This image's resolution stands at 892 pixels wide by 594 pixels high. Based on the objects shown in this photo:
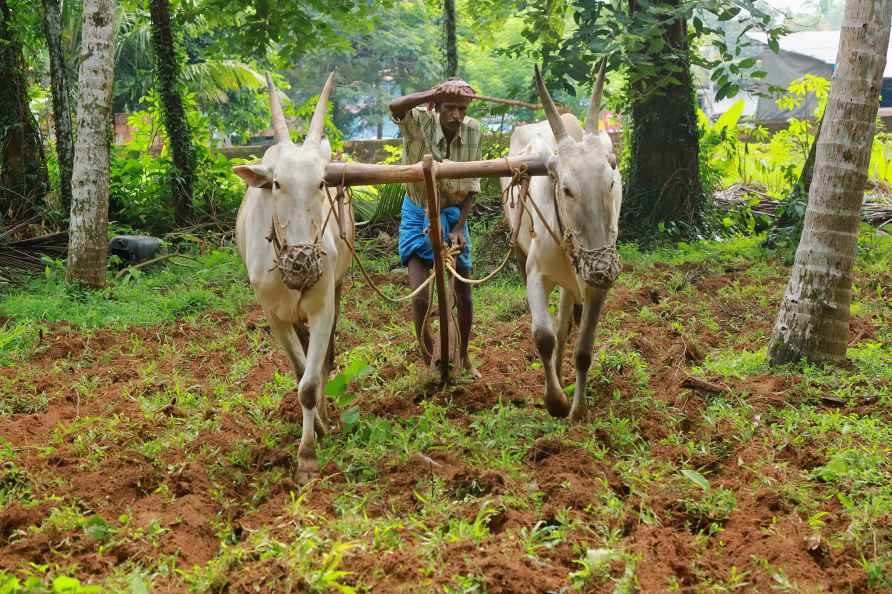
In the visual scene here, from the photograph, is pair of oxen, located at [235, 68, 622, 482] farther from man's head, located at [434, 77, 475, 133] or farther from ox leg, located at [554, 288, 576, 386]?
man's head, located at [434, 77, 475, 133]

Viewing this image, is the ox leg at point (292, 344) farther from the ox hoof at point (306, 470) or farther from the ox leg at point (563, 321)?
the ox leg at point (563, 321)

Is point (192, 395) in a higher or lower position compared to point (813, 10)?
lower

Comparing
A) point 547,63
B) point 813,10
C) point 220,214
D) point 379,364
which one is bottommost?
point 379,364

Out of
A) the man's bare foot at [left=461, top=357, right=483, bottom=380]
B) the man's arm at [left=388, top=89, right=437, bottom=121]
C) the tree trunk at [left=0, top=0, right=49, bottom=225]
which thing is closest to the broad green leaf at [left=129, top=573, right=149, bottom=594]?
the man's bare foot at [left=461, top=357, right=483, bottom=380]

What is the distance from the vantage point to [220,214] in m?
11.0

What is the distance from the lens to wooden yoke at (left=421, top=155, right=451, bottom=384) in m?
4.45

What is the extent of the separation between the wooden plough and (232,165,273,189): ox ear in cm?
30

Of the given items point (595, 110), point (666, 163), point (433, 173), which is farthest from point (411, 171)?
point (666, 163)

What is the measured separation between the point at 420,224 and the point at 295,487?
206 centimetres

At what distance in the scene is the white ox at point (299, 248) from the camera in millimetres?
3936

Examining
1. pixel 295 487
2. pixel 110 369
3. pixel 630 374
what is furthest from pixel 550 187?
pixel 110 369

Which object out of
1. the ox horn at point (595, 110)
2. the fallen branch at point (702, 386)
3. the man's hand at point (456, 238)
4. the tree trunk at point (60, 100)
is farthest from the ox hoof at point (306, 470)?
the tree trunk at point (60, 100)

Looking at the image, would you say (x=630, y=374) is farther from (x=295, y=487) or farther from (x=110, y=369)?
(x=110, y=369)

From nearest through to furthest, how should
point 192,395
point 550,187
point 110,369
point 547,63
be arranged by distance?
point 550,187 → point 192,395 → point 110,369 → point 547,63
